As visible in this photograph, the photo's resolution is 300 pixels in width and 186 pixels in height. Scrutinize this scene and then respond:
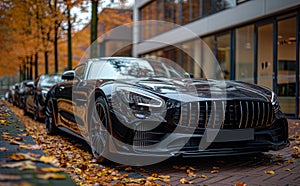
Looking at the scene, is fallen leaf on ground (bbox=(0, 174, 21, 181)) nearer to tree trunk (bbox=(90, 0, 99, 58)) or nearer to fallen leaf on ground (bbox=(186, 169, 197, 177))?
fallen leaf on ground (bbox=(186, 169, 197, 177))

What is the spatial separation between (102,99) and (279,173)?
215cm

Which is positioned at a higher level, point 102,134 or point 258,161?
point 102,134

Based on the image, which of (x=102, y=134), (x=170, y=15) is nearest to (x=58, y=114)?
(x=102, y=134)

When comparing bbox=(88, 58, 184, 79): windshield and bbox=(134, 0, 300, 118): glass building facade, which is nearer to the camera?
bbox=(88, 58, 184, 79): windshield

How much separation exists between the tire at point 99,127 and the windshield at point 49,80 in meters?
6.06

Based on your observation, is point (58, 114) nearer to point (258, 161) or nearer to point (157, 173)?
point (157, 173)

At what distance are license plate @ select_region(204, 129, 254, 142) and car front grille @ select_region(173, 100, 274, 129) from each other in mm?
50

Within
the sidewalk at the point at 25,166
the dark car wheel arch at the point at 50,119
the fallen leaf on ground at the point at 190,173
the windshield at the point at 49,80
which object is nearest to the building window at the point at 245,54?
the windshield at the point at 49,80

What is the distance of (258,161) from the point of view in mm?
4789

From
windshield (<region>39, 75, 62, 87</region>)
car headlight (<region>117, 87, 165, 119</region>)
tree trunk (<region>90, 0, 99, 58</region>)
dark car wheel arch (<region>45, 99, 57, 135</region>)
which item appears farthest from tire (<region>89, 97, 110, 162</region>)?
tree trunk (<region>90, 0, 99, 58</region>)

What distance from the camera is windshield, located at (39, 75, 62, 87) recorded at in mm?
10701

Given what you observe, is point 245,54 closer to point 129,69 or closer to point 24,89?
point 24,89

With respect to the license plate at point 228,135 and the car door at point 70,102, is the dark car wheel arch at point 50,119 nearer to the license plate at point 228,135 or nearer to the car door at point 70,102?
the car door at point 70,102

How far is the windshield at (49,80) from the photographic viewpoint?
1070 cm
